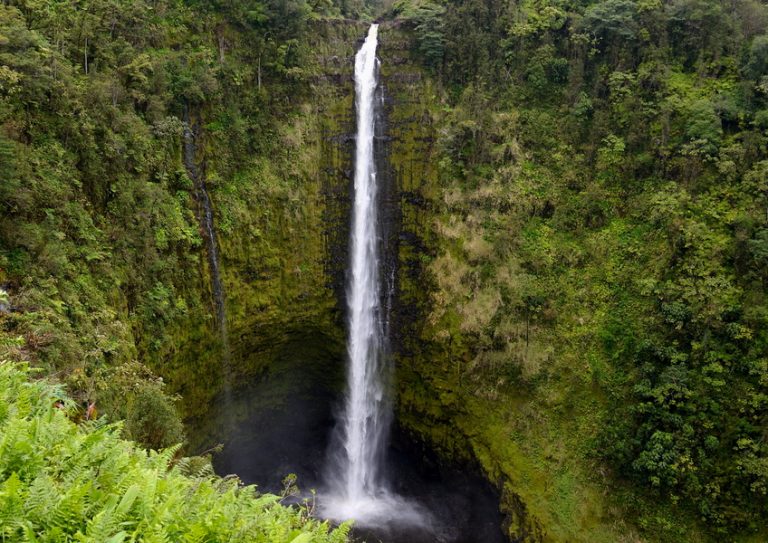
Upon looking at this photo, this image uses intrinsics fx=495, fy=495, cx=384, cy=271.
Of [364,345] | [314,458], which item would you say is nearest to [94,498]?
[364,345]

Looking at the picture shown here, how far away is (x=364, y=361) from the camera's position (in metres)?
20.1

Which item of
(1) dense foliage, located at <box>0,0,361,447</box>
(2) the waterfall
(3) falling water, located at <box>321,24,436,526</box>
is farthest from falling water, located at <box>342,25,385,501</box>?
(2) the waterfall

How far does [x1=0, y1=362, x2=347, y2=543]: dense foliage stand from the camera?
10.5ft

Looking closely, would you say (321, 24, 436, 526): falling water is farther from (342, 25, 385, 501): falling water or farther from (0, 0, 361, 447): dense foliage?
(0, 0, 361, 447): dense foliage

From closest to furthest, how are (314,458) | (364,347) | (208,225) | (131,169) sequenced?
(131,169), (208,225), (364,347), (314,458)

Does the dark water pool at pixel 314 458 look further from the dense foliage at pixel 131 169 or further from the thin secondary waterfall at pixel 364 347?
the dense foliage at pixel 131 169

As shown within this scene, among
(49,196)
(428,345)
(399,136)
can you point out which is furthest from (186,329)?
(399,136)

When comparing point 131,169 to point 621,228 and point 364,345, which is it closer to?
point 364,345

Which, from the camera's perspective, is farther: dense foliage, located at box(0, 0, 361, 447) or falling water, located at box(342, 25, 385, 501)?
falling water, located at box(342, 25, 385, 501)

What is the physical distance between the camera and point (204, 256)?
55.7 feet

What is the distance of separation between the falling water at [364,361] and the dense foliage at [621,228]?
9.16 feet

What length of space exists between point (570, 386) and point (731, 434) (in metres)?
4.36

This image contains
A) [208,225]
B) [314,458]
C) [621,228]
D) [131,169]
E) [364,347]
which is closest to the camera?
[131,169]

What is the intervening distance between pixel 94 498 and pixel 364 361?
16.7 m
